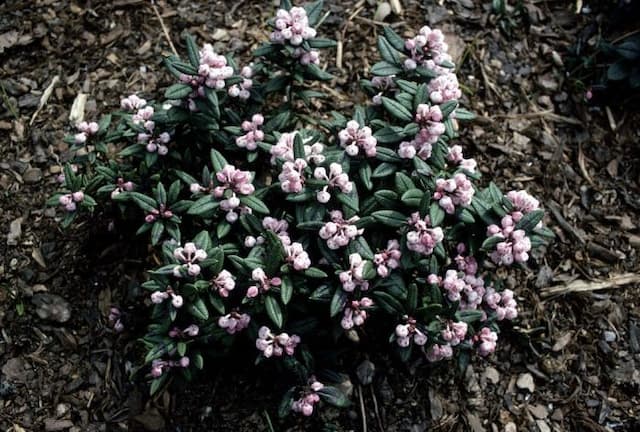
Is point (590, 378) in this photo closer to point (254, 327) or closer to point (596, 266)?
point (596, 266)

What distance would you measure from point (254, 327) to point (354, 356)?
2.88ft

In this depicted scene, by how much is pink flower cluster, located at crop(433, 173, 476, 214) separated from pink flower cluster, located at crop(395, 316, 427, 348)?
2.03ft

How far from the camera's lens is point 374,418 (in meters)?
4.27

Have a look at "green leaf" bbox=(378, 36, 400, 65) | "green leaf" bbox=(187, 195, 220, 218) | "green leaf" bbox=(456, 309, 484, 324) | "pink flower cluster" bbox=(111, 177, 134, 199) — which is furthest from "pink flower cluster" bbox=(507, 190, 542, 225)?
"pink flower cluster" bbox=(111, 177, 134, 199)

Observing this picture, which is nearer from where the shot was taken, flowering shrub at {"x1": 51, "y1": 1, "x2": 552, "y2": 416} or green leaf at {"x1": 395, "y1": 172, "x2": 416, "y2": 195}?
flowering shrub at {"x1": 51, "y1": 1, "x2": 552, "y2": 416}

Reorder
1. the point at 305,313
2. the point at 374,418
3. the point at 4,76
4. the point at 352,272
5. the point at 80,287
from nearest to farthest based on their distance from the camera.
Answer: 1. the point at 352,272
2. the point at 305,313
3. the point at 374,418
4. the point at 80,287
5. the point at 4,76

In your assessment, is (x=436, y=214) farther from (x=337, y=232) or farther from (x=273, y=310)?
(x=273, y=310)

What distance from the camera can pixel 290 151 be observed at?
3.83m

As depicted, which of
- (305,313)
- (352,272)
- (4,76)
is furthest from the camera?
(4,76)

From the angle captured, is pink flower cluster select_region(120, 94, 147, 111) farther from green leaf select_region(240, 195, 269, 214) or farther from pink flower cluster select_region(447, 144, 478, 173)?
pink flower cluster select_region(447, 144, 478, 173)

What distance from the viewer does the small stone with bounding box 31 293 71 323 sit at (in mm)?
4441

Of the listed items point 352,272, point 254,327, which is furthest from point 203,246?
point 352,272

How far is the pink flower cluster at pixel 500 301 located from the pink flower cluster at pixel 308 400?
1095 mm

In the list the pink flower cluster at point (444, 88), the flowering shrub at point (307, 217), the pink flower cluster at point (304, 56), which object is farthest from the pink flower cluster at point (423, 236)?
the pink flower cluster at point (304, 56)
